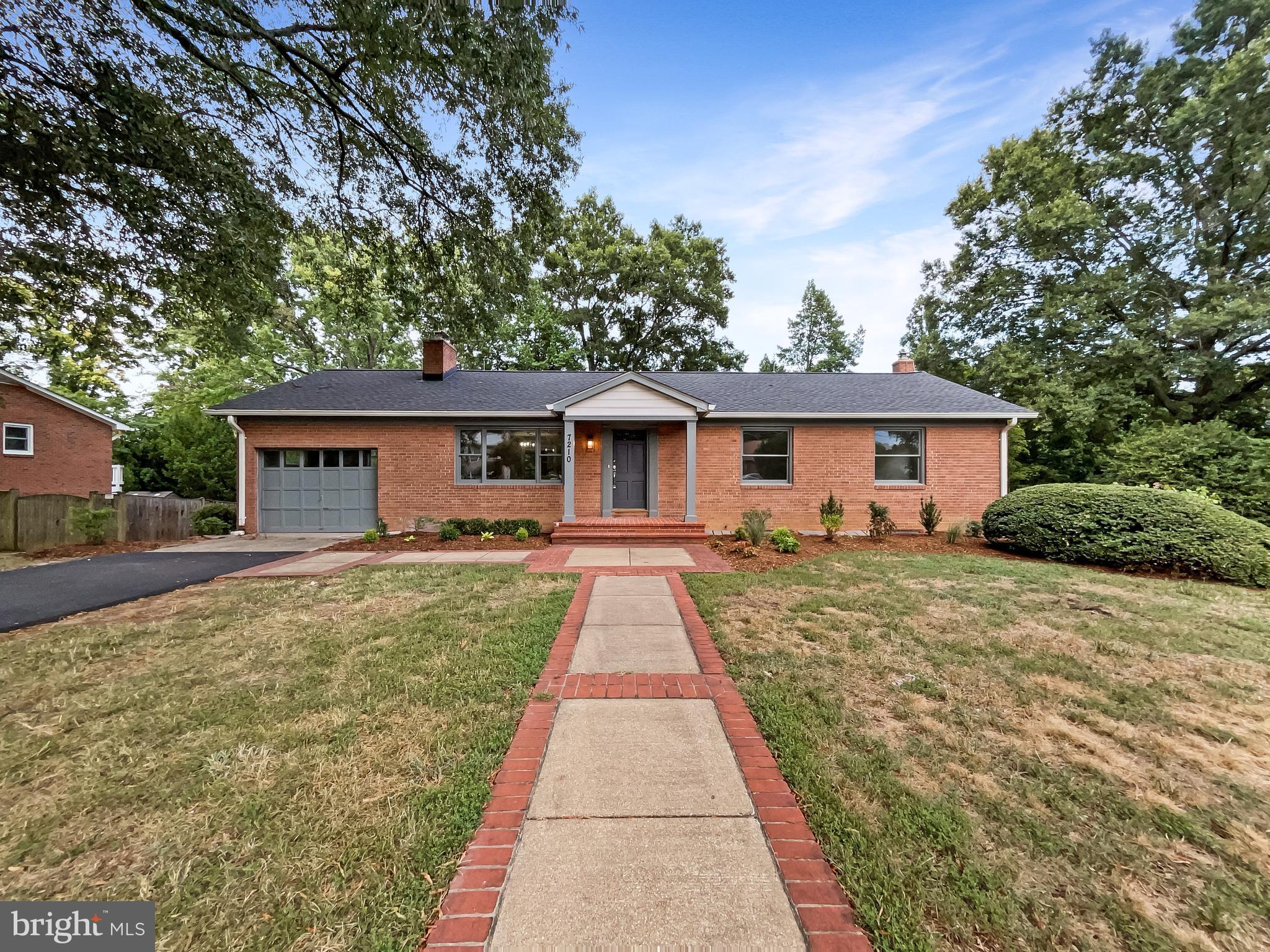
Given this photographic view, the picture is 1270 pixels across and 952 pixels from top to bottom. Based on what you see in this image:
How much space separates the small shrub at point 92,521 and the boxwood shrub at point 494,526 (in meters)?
6.90

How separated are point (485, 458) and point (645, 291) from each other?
18023 mm

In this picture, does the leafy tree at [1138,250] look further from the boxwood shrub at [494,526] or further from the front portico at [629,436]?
the boxwood shrub at [494,526]

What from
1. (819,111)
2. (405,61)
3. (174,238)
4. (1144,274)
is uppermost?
(819,111)

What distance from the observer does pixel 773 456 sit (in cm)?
1192

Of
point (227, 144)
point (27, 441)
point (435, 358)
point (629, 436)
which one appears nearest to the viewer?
point (227, 144)

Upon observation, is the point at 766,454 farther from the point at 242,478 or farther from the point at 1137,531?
the point at 242,478

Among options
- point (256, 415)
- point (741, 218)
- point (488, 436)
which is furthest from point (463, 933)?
point (741, 218)

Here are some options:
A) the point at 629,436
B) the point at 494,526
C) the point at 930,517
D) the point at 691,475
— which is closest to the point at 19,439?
the point at 494,526

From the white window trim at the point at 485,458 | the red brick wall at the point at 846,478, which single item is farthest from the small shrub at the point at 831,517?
the white window trim at the point at 485,458

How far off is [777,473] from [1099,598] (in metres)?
6.72

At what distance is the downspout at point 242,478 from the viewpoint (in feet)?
37.6

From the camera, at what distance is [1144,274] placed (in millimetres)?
14312

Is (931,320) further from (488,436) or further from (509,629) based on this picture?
(509,629)

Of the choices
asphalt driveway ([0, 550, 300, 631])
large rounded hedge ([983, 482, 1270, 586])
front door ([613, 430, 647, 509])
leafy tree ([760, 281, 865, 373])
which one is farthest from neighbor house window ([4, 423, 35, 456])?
leafy tree ([760, 281, 865, 373])
